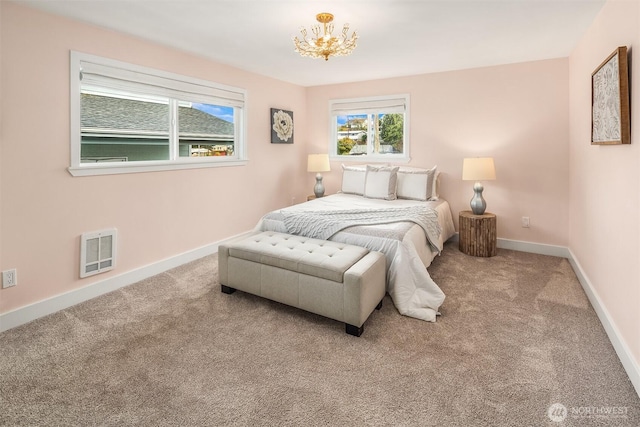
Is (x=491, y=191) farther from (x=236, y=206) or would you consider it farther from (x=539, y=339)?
(x=236, y=206)

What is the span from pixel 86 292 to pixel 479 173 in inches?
161

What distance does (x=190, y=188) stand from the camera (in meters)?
3.81

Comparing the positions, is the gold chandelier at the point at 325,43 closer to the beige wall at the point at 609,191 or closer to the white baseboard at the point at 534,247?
the beige wall at the point at 609,191

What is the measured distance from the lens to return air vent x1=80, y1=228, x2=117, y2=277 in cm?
287

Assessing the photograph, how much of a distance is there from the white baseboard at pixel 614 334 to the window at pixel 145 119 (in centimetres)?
385

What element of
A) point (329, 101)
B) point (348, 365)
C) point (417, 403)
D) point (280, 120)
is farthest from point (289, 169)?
point (417, 403)

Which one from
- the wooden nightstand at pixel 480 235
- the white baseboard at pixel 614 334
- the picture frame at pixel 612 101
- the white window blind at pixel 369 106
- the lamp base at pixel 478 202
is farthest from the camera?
the white window blind at pixel 369 106

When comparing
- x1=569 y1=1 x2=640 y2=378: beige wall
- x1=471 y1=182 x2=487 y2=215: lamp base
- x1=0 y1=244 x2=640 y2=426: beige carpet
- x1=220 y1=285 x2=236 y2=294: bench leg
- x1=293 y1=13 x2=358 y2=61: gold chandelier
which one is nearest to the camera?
x1=0 y1=244 x2=640 y2=426: beige carpet

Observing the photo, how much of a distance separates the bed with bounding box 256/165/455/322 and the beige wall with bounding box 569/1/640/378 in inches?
43.0

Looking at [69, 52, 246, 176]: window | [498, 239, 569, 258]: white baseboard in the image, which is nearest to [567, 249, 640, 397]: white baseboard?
[498, 239, 569, 258]: white baseboard

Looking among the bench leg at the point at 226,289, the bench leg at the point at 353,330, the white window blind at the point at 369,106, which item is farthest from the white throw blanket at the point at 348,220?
the white window blind at the point at 369,106

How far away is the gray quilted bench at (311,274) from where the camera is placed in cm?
230

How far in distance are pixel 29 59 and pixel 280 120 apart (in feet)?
9.74

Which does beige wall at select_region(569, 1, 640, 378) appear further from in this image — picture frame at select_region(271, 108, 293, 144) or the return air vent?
the return air vent
